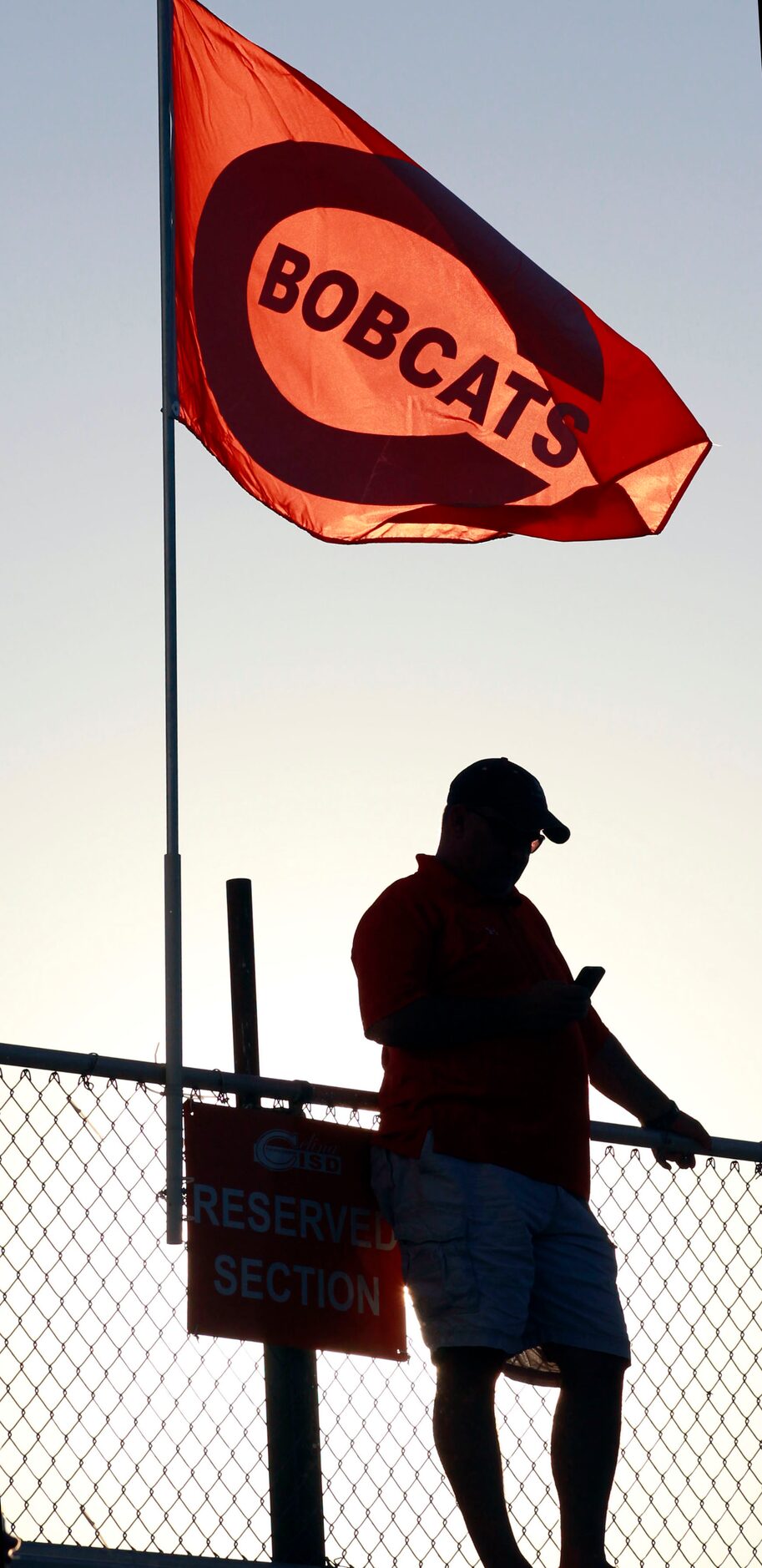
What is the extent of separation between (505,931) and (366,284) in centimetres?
208

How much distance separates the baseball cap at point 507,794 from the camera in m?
4.82

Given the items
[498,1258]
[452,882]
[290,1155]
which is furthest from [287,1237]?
[452,882]

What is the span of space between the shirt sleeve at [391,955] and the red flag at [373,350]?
1264 millimetres

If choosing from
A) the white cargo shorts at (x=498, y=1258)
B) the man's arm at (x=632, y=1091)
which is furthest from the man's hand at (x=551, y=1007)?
the man's arm at (x=632, y=1091)

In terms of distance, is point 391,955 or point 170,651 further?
point 170,651

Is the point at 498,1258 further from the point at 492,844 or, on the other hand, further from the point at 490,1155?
the point at 492,844

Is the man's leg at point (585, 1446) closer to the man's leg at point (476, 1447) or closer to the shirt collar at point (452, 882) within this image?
the man's leg at point (476, 1447)

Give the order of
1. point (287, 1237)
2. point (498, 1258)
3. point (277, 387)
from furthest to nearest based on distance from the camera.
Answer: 1. point (277, 387)
2. point (287, 1237)
3. point (498, 1258)

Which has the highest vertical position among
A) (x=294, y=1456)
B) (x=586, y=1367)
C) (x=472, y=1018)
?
(x=472, y=1018)

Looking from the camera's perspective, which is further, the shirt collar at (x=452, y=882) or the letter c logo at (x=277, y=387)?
the letter c logo at (x=277, y=387)

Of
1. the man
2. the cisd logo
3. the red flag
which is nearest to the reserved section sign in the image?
the cisd logo

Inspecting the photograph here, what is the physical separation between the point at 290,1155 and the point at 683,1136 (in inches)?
44.4

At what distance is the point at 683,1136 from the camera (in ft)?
17.1

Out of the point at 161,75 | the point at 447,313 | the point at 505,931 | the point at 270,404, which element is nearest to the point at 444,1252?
the point at 505,931
